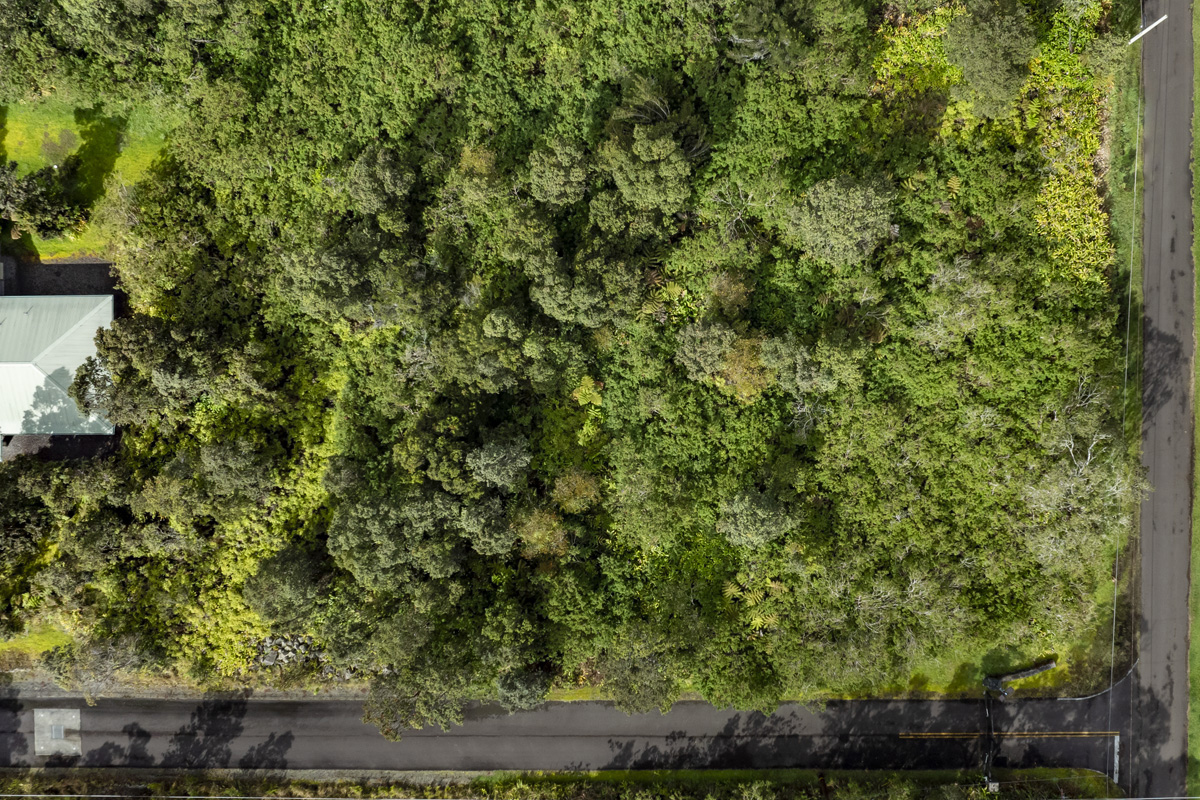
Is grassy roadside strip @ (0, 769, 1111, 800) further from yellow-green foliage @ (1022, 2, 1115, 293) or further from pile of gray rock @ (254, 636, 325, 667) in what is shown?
yellow-green foliage @ (1022, 2, 1115, 293)

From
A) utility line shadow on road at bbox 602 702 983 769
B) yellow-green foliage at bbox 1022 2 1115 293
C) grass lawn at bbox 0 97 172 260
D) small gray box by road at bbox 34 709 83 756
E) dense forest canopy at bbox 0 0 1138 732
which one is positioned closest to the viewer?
dense forest canopy at bbox 0 0 1138 732

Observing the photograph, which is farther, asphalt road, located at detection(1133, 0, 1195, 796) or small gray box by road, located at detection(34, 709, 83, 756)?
small gray box by road, located at detection(34, 709, 83, 756)

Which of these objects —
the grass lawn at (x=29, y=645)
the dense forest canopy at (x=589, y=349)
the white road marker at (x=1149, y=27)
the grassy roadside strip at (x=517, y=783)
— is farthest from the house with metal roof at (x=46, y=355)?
the white road marker at (x=1149, y=27)

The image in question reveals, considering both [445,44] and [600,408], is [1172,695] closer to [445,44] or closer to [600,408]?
[600,408]

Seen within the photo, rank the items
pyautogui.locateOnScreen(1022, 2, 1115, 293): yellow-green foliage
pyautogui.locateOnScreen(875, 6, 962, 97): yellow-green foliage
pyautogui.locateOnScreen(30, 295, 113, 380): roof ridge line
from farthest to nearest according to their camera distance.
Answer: pyautogui.locateOnScreen(30, 295, 113, 380): roof ridge line, pyautogui.locateOnScreen(875, 6, 962, 97): yellow-green foliage, pyautogui.locateOnScreen(1022, 2, 1115, 293): yellow-green foliage

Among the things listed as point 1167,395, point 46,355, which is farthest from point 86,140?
point 1167,395

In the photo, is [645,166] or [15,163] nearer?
[645,166]

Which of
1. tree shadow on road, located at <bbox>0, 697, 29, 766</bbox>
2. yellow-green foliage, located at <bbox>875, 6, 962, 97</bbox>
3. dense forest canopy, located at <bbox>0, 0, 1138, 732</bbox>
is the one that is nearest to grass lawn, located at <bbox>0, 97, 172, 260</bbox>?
dense forest canopy, located at <bbox>0, 0, 1138, 732</bbox>

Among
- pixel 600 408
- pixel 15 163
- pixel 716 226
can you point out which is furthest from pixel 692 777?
pixel 15 163
